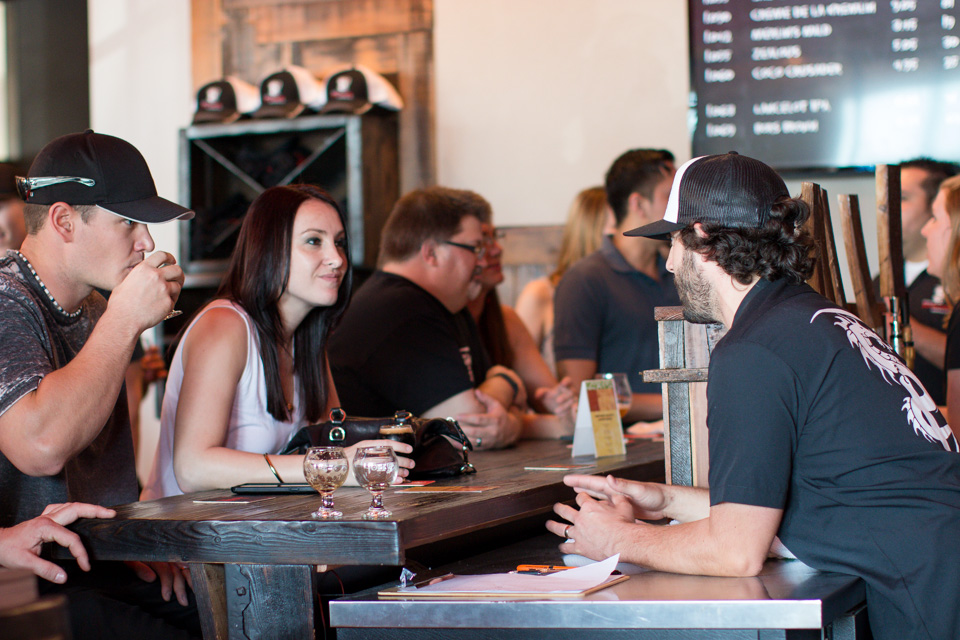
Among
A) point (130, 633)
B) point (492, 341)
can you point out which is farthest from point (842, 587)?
point (492, 341)

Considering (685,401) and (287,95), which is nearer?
(685,401)

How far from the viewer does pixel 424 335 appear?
285cm

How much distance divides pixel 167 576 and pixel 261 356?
1.69 feet

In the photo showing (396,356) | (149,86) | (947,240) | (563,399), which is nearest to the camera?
(396,356)

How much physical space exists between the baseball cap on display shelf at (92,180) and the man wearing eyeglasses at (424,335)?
2.68 feet

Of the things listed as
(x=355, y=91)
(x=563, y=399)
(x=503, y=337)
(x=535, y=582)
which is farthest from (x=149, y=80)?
(x=535, y=582)

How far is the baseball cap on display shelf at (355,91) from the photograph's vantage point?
4555mm

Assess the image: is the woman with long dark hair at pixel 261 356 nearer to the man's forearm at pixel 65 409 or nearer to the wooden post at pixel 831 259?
the man's forearm at pixel 65 409

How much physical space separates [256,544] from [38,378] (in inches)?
22.9

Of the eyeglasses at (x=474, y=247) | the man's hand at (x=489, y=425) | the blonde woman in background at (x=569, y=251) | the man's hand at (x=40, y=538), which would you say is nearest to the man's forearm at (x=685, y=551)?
the man's hand at (x=40, y=538)

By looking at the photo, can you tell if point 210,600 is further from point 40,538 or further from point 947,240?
point 947,240

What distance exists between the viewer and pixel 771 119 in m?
4.34

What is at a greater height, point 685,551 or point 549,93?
point 549,93

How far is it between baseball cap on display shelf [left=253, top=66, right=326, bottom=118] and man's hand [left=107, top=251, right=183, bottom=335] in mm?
2665
